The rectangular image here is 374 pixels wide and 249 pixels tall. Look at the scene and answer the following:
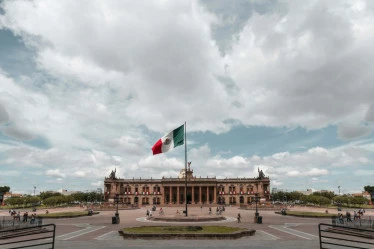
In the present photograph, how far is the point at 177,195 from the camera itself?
4953 inches

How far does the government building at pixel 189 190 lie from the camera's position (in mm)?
125688

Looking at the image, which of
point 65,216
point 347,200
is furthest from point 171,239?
point 347,200

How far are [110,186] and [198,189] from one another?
40346 mm

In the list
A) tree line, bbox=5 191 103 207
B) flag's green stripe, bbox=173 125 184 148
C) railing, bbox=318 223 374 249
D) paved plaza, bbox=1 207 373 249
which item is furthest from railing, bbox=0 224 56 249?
tree line, bbox=5 191 103 207

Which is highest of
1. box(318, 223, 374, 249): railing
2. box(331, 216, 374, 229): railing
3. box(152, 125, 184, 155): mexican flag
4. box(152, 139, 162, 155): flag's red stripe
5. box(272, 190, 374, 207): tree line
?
box(152, 125, 184, 155): mexican flag

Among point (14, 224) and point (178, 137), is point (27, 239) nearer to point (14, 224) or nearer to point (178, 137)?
point (14, 224)

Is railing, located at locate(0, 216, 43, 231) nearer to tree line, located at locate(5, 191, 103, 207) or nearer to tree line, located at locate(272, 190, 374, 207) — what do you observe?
tree line, located at locate(5, 191, 103, 207)

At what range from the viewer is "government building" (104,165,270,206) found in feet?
412

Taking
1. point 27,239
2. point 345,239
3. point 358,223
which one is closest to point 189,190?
point 358,223

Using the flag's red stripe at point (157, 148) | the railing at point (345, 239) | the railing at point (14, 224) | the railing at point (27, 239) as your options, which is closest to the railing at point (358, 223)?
the railing at point (345, 239)

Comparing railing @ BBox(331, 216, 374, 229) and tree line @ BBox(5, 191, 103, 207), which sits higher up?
railing @ BBox(331, 216, 374, 229)

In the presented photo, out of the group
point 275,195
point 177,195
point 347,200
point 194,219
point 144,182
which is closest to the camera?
point 194,219

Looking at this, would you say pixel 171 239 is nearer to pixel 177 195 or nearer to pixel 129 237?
pixel 129 237

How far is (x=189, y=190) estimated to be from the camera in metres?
129
